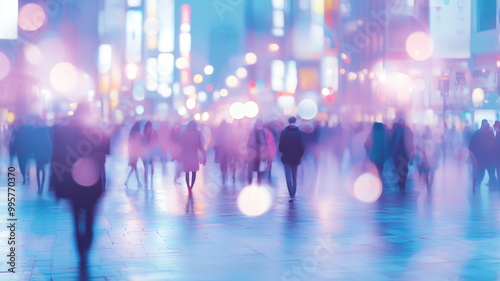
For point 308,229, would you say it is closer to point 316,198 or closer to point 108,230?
point 108,230

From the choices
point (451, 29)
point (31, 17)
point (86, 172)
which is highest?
point (31, 17)

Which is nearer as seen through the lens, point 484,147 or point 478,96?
point 484,147

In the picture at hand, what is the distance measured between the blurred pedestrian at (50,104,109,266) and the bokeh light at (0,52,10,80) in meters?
51.6

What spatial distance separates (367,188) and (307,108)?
9289 centimetres

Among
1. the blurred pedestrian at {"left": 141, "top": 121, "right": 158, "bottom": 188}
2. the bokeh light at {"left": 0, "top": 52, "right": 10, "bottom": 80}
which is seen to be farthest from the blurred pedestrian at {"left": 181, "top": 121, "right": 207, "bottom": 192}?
the bokeh light at {"left": 0, "top": 52, "right": 10, "bottom": 80}

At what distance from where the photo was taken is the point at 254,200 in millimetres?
17703

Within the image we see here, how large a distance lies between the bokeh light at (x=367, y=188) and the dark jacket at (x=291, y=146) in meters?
1.69

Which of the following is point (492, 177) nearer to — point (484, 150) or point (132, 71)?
point (484, 150)

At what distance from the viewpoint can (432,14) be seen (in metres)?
63.2

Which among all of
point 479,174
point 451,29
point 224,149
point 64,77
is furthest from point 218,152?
point 64,77

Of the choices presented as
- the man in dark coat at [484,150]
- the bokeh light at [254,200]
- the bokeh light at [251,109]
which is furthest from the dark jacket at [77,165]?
the bokeh light at [251,109]

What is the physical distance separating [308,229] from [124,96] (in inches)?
3418

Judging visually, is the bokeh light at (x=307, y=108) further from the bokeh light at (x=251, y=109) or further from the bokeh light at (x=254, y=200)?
the bokeh light at (x=254, y=200)

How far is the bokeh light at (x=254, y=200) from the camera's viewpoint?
50.0 ft
